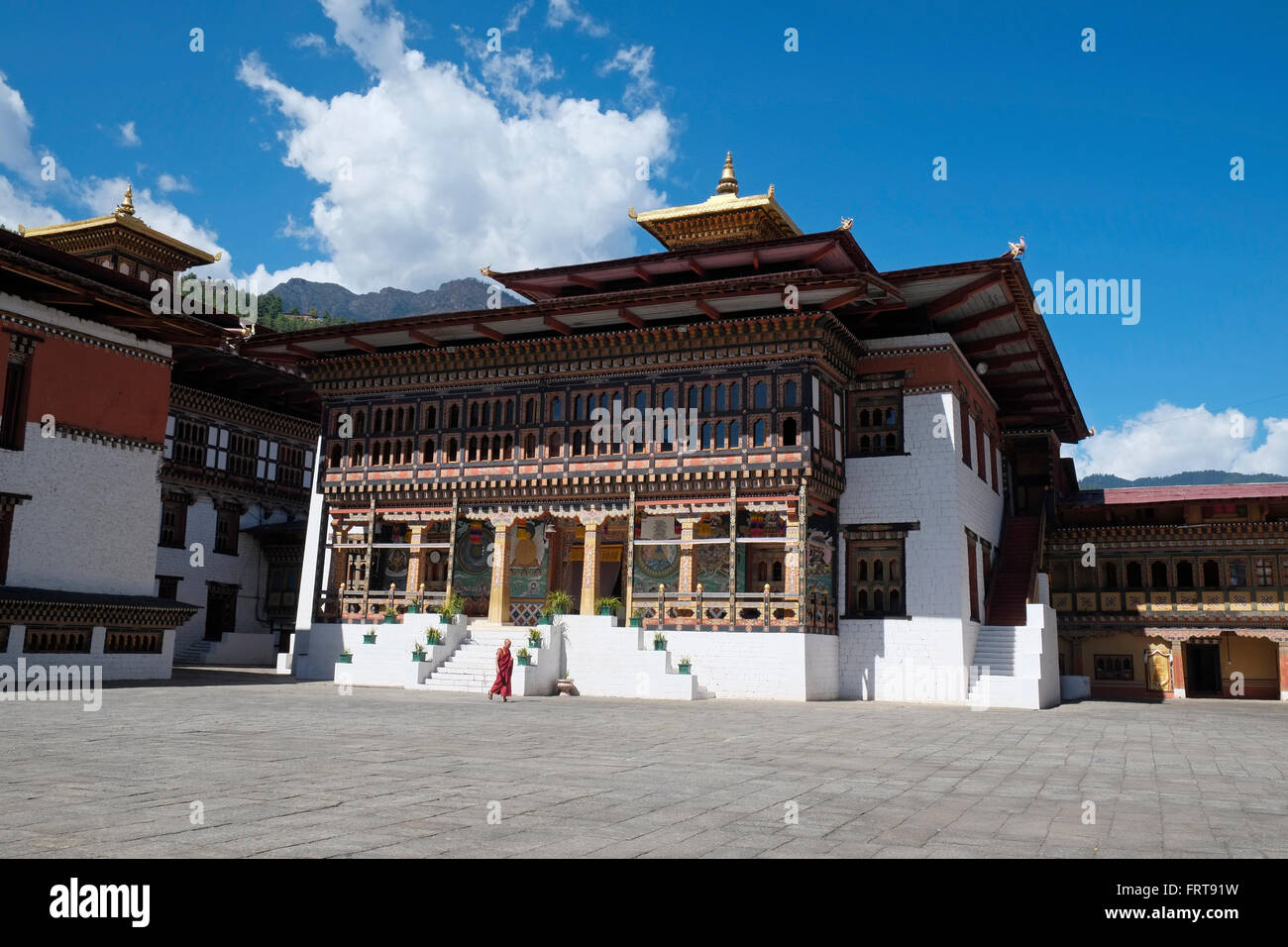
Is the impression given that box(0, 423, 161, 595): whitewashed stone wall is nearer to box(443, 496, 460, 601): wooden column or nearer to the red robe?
box(443, 496, 460, 601): wooden column

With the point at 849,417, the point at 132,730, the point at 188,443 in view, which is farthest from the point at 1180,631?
the point at 188,443

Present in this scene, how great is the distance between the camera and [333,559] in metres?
30.3

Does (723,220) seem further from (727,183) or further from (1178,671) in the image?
(1178,671)

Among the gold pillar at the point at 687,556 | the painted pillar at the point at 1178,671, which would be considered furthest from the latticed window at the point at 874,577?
the painted pillar at the point at 1178,671

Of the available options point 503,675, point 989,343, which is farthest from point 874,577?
point 503,675

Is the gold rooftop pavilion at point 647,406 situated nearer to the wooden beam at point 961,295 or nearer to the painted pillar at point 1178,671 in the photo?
the wooden beam at point 961,295

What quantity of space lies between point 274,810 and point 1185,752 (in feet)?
37.9

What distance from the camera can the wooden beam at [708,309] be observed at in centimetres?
2500

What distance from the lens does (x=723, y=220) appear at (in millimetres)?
31641

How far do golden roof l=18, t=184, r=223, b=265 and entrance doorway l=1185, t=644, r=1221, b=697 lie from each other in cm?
4033

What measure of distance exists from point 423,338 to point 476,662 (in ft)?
30.1

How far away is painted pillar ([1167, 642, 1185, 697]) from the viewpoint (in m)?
32.3

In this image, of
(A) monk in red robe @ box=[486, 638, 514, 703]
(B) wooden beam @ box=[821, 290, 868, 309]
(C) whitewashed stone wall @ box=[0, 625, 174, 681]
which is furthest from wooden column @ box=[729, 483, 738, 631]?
(C) whitewashed stone wall @ box=[0, 625, 174, 681]
